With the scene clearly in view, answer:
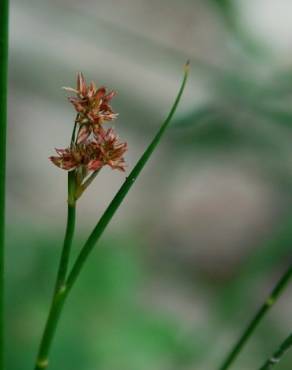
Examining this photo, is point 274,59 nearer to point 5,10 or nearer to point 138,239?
point 138,239

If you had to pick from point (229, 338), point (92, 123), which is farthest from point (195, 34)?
point (92, 123)

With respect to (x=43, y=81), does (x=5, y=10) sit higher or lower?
higher

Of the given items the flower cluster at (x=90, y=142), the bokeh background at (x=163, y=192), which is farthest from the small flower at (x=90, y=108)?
the bokeh background at (x=163, y=192)

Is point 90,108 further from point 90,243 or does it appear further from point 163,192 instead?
point 163,192

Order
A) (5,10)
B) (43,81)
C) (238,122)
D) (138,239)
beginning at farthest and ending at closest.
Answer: (138,239) < (43,81) < (238,122) < (5,10)

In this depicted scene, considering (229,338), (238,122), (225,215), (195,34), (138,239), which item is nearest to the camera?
(238,122)

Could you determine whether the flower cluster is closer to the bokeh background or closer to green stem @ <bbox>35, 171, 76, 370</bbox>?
green stem @ <bbox>35, 171, 76, 370</bbox>

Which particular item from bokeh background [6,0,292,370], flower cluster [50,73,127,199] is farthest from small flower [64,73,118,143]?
bokeh background [6,0,292,370]
